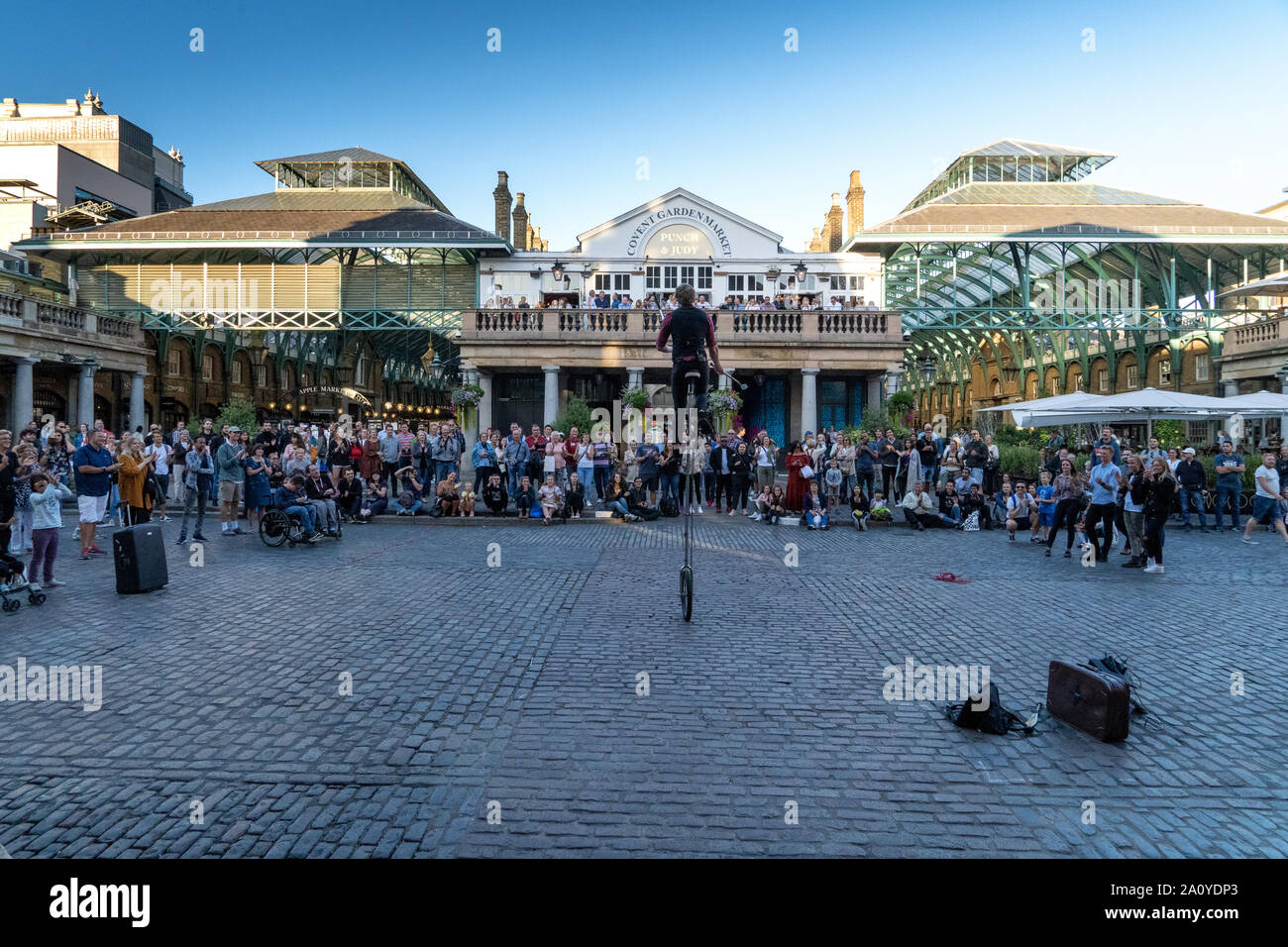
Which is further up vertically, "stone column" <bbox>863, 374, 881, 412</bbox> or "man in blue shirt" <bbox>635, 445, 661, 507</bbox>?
"stone column" <bbox>863, 374, 881, 412</bbox>

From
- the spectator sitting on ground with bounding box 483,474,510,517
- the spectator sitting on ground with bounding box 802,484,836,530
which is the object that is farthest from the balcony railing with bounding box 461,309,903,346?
the spectator sitting on ground with bounding box 802,484,836,530

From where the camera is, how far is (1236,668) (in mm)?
6562

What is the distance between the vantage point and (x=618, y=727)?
5.13m

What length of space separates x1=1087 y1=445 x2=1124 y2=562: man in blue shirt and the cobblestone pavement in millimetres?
2739

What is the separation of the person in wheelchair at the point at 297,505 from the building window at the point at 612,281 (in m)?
22.2

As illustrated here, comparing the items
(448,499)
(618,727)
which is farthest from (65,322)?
(618,727)

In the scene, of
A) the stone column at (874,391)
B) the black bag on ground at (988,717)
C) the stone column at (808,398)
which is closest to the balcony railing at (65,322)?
the stone column at (808,398)

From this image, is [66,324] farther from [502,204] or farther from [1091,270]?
[1091,270]

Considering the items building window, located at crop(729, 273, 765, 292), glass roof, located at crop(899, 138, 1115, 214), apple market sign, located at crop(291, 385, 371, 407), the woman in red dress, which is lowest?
the woman in red dress

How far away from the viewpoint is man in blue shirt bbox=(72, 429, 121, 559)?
11.8 meters

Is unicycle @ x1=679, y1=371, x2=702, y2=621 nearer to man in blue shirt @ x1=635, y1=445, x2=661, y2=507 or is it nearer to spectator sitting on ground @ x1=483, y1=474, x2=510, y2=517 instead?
man in blue shirt @ x1=635, y1=445, x2=661, y2=507

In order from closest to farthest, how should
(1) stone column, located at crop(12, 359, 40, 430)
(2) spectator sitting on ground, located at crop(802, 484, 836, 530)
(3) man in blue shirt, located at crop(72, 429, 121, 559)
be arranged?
1. (3) man in blue shirt, located at crop(72, 429, 121, 559)
2. (2) spectator sitting on ground, located at crop(802, 484, 836, 530)
3. (1) stone column, located at crop(12, 359, 40, 430)

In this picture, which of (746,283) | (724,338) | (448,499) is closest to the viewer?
(448,499)

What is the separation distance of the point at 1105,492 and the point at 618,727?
11.3 m
